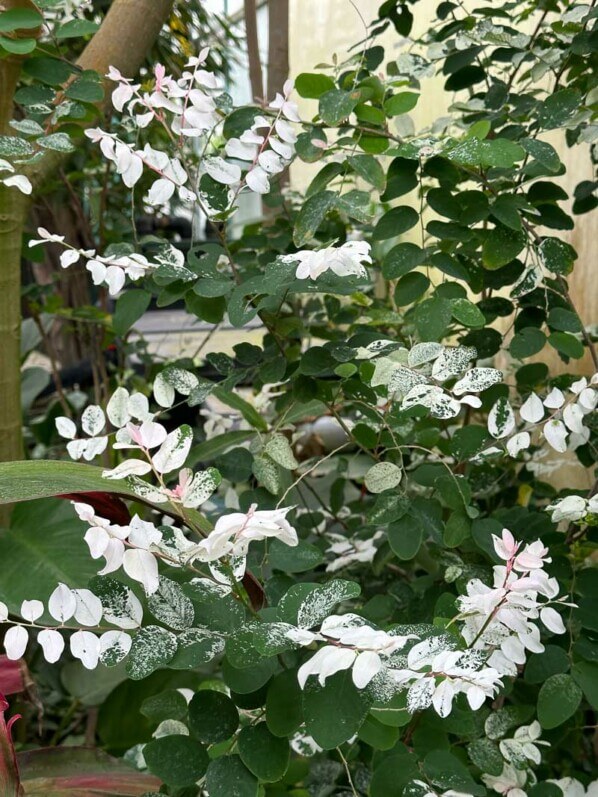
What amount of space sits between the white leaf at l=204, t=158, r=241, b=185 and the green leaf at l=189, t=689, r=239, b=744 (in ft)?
1.46

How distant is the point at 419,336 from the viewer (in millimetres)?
735

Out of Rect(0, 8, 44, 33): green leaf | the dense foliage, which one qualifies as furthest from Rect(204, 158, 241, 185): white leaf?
Rect(0, 8, 44, 33): green leaf

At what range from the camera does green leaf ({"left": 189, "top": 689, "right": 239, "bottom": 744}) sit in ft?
1.78

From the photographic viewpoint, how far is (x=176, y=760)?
54 cm

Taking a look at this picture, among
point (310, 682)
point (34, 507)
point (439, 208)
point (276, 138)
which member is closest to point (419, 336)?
point (439, 208)

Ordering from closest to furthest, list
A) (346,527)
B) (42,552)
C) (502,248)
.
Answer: (502,248) < (42,552) < (346,527)

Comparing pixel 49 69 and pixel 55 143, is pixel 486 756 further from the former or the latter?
pixel 49 69

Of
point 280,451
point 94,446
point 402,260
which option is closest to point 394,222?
point 402,260

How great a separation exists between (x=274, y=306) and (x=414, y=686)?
37 centimetres

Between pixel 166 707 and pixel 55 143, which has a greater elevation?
pixel 55 143

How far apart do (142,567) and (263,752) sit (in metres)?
0.15

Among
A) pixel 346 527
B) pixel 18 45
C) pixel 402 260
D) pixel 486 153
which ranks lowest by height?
pixel 346 527

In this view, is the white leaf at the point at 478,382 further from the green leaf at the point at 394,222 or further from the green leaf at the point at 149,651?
the green leaf at the point at 149,651

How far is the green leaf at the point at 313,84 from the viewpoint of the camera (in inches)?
30.2
